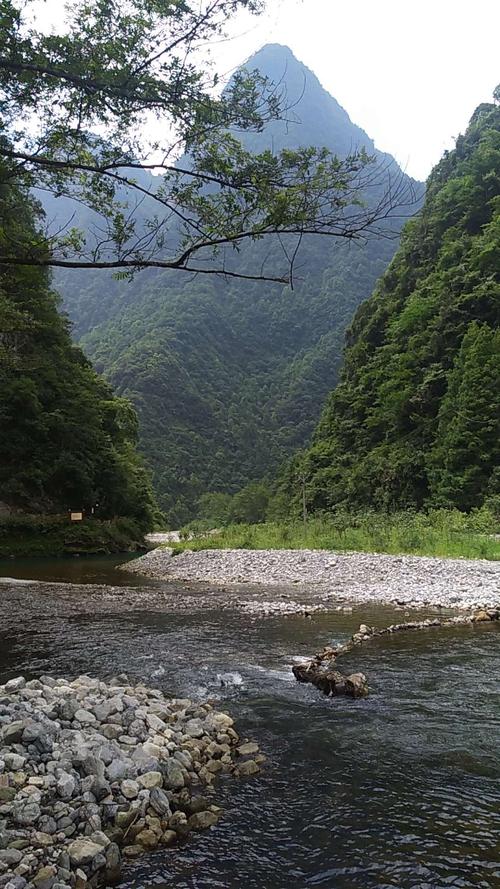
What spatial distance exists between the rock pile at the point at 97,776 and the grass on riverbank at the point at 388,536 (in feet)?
50.3

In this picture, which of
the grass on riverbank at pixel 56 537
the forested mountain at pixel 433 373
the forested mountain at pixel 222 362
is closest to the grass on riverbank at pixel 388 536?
the forested mountain at pixel 433 373

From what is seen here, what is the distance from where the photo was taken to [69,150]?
5.86 m

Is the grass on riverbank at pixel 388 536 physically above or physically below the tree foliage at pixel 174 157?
below

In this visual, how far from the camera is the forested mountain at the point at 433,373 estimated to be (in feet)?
108

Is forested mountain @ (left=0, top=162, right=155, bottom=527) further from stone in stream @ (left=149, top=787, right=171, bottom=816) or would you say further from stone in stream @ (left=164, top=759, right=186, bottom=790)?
stone in stream @ (left=149, top=787, right=171, bottom=816)

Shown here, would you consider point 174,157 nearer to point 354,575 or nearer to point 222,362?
point 354,575

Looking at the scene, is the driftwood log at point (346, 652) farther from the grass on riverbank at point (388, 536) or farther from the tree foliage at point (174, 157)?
the grass on riverbank at point (388, 536)

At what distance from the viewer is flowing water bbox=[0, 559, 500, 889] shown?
3918mm

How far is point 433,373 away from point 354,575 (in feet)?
79.0

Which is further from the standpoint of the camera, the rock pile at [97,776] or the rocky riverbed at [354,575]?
the rocky riverbed at [354,575]

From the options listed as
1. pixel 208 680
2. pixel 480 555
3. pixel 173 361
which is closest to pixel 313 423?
pixel 173 361

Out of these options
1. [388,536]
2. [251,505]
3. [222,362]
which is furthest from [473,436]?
[222,362]

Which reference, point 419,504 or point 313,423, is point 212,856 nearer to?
point 419,504

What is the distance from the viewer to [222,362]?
136 m
